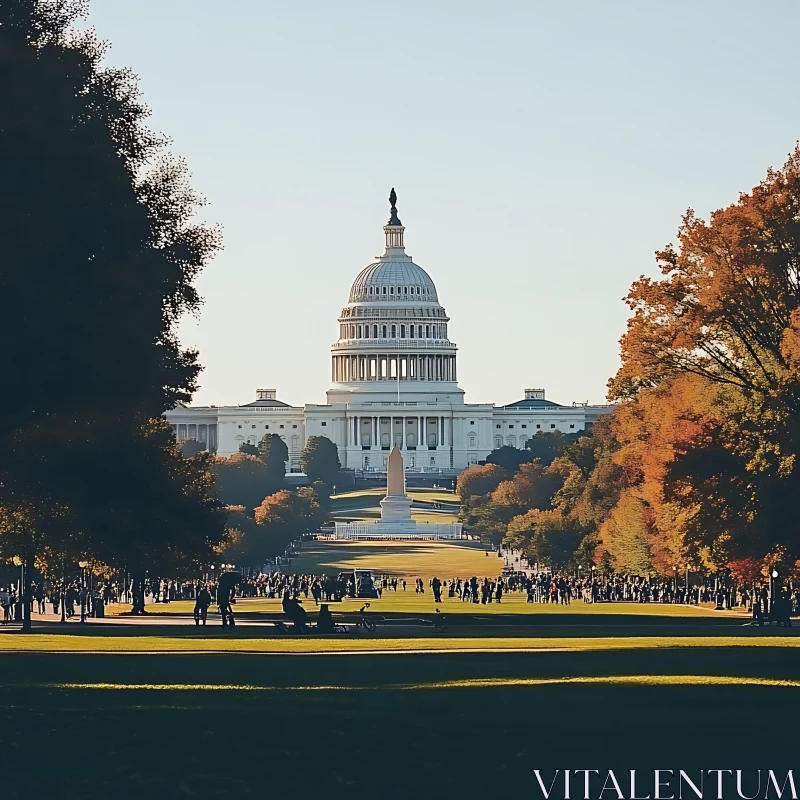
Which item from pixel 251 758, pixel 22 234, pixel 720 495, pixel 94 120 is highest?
pixel 94 120

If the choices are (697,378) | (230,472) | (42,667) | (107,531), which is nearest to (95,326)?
(42,667)

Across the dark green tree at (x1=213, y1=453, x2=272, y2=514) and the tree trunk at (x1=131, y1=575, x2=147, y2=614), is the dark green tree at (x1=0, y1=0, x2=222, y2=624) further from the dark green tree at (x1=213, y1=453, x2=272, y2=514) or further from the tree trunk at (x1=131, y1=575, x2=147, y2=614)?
the dark green tree at (x1=213, y1=453, x2=272, y2=514)

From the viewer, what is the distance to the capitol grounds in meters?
19.7

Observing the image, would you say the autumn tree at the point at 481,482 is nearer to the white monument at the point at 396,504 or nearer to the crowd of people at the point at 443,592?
the white monument at the point at 396,504

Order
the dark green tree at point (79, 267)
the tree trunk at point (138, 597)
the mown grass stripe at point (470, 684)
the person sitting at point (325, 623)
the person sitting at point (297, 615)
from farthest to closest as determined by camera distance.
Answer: the tree trunk at point (138, 597) → the person sitting at point (297, 615) → the person sitting at point (325, 623) → the dark green tree at point (79, 267) → the mown grass stripe at point (470, 684)

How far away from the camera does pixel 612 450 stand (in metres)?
97.2

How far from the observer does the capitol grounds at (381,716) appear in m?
19.7

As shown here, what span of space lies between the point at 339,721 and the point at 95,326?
15961 millimetres

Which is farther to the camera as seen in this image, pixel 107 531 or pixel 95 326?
pixel 107 531

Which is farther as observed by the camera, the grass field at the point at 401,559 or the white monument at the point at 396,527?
the white monument at the point at 396,527

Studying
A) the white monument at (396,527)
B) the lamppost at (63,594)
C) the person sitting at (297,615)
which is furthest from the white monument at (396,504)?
the person sitting at (297,615)

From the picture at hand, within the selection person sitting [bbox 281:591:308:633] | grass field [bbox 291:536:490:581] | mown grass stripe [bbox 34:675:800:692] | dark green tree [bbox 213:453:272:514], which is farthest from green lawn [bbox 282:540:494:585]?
mown grass stripe [bbox 34:675:800:692]

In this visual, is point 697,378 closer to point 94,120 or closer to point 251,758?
point 94,120

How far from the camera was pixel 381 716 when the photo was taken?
73.8 feet
